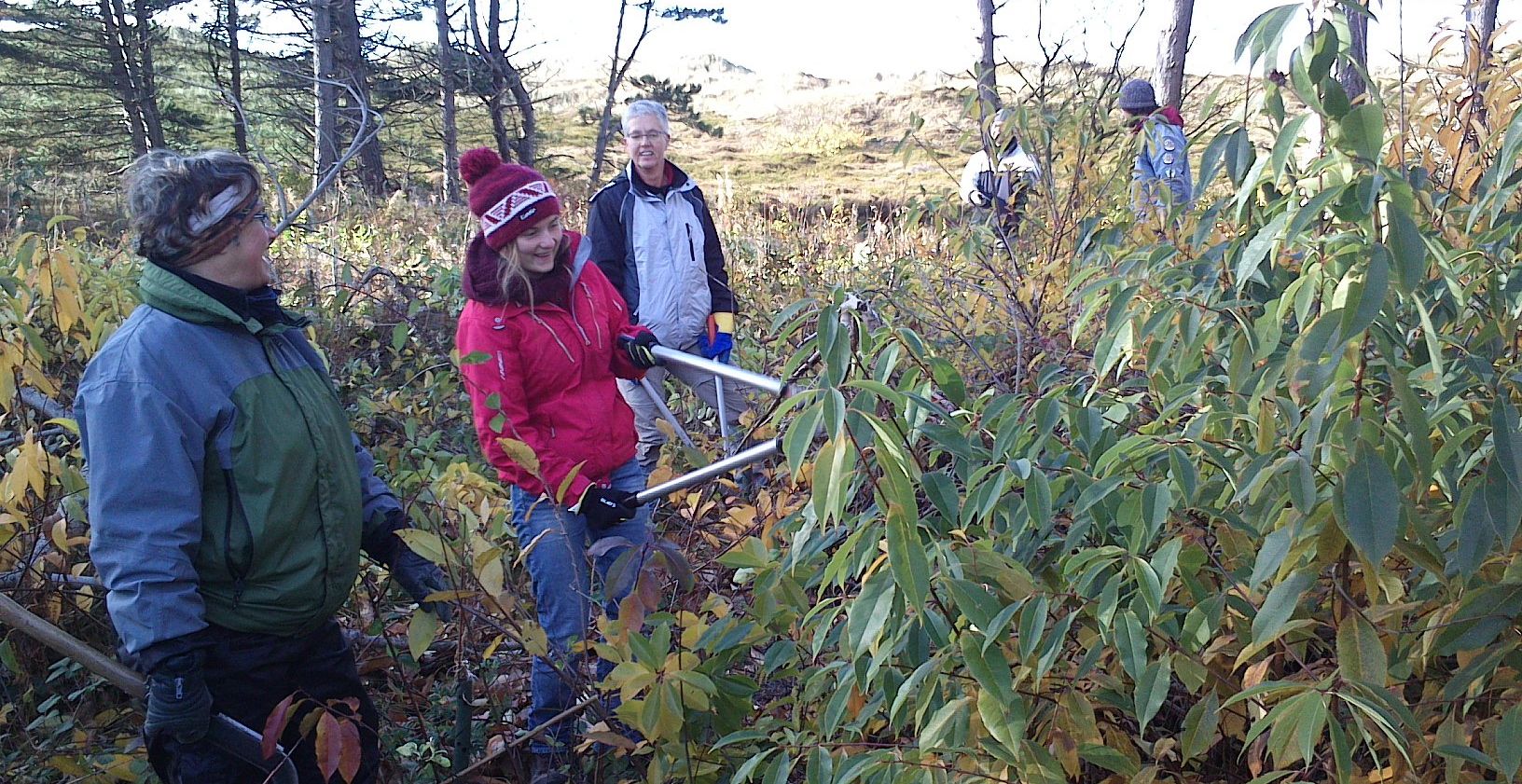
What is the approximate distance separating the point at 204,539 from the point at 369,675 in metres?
1.19

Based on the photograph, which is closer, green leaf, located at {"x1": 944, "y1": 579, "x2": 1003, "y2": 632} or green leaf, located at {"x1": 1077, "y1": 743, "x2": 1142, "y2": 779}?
green leaf, located at {"x1": 944, "y1": 579, "x2": 1003, "y2": 632}

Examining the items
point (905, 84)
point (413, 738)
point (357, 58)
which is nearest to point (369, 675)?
point (413, 738)

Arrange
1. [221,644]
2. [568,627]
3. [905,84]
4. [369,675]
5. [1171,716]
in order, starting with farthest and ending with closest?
[905,84] < [369,675] < [568,627] < [221,644] < [1171,716]

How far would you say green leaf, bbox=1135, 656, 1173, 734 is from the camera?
1.33 meters

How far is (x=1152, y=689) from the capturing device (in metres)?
1.36

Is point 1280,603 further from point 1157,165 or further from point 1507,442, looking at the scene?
point 1157,165

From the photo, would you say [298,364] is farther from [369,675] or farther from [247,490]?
[369,675]

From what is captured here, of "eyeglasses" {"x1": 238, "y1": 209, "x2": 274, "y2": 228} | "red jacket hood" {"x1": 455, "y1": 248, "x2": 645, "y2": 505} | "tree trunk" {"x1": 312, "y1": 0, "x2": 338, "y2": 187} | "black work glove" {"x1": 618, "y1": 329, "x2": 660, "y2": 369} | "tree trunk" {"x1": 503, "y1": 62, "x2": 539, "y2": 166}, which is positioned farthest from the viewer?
"tree trunk" {"x1": 503, "y1": 62, "x2": 539, "y2": 166}

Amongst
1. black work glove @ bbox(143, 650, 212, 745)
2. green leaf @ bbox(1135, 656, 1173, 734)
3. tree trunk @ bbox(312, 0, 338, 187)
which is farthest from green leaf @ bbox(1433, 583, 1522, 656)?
tree trunk @ bbox(312, 0, 338, 187)

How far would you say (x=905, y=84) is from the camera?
115 ft

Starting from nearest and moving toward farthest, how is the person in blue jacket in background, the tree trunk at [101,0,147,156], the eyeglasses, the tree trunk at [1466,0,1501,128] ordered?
the eyeglasses, the tree trunk at [1466,0,1501,128], the person in blue jacket in background, the tree trunk at [101,0,147,156]

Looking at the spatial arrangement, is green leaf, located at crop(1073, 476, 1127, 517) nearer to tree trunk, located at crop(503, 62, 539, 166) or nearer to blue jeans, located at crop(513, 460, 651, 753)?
blue jeans, located at crop(513, 460, 651, 753)

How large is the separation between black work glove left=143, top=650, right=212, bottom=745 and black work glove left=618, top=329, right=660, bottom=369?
147 centimetres

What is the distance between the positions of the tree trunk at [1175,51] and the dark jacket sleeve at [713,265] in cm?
525
